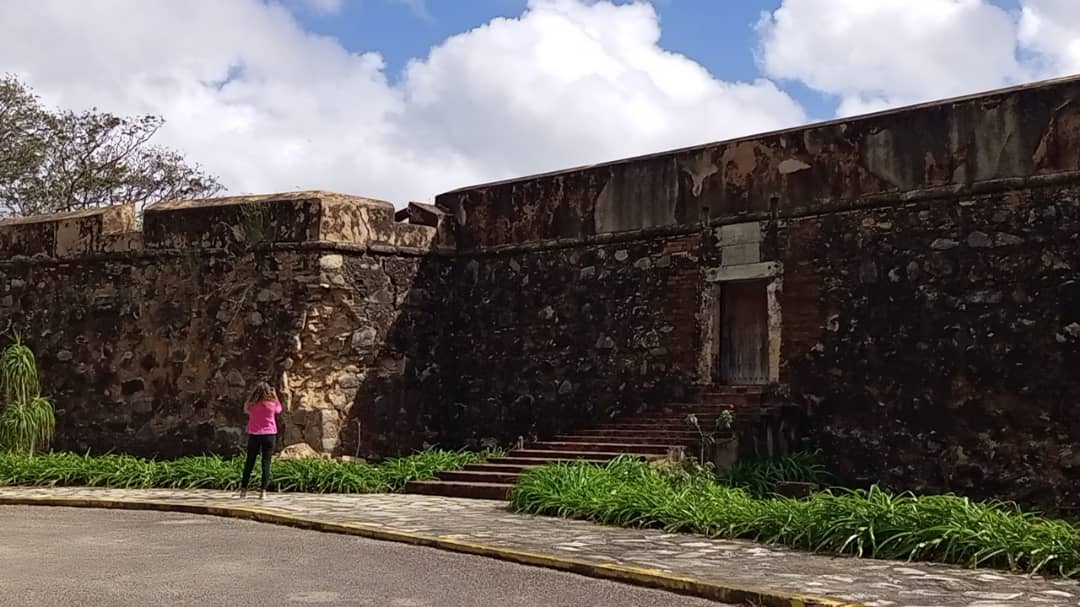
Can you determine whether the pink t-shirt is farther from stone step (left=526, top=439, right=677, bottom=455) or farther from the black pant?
stone step (left=526, top=439, right=677, bottom=455)

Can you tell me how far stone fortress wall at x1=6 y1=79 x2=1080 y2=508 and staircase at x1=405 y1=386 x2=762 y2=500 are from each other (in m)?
0.39

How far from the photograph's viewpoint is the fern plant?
12195mm

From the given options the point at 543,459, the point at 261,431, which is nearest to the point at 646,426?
the point at 543,459

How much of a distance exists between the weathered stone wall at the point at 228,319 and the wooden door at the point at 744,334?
3.59 metres

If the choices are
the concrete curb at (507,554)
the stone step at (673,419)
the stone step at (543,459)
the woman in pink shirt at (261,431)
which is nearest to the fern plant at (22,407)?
the concrete curb at (507,554)

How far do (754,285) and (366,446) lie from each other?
4.55 meters

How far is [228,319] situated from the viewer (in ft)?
39.9

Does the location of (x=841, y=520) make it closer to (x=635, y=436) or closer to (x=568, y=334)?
(x=635, y=436)

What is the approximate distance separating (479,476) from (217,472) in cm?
271

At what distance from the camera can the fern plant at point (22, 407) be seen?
12.2m

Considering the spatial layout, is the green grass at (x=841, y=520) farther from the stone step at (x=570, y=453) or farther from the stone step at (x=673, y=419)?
the stone step at (x=673, y=419)

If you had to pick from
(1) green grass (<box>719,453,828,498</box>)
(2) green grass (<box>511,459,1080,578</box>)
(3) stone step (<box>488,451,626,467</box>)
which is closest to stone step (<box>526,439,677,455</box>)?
(3) stone step (<box>488,451,626,467</box>)

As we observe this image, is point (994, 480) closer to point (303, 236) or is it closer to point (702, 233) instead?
point (702, 233)

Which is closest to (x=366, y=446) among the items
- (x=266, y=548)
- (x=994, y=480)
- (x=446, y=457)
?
(x=446, y=457)
